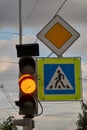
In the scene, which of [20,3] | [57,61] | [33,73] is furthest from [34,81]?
[20,3]

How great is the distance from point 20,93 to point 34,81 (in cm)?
32

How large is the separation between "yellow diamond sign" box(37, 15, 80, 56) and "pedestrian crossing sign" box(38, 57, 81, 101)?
0.79 ft

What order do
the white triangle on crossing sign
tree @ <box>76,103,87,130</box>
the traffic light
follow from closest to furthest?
the traffic light
the white triangle on crossing sign
tree @ <box>76,103,87,130</box>

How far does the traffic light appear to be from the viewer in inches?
431

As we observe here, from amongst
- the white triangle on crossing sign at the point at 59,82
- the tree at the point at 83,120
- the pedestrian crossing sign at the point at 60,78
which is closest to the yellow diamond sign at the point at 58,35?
the pedestrian crossing sign at the point at 60,78

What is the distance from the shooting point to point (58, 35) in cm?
1223

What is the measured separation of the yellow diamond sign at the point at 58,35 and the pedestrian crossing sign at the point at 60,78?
242 mm

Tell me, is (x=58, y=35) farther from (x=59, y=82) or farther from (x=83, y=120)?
(x=83, y=120)

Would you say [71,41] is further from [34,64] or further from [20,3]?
[20,3]

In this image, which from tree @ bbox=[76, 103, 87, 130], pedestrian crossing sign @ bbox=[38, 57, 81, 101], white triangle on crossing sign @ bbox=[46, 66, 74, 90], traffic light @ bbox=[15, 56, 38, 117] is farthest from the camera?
tree @ bbox=[76, 103, 87, 130]

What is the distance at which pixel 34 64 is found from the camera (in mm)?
11242

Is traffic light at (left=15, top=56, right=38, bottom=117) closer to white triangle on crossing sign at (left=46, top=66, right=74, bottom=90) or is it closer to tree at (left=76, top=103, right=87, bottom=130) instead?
white triangle on crossing sign at (left=46, top=66, right=74, bottom=90)

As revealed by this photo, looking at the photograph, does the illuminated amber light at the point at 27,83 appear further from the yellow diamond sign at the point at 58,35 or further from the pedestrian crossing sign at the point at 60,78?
the yellow diamond sign at the point at 58,35

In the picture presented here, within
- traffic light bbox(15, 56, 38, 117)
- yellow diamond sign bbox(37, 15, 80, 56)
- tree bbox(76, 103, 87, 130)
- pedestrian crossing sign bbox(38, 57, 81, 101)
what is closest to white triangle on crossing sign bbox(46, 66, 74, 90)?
pedestrian crossing sign bbox(38, 57, 81, 101)
